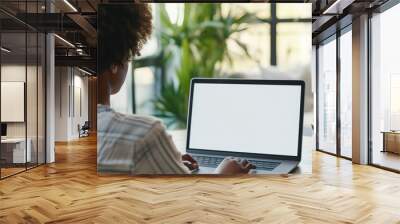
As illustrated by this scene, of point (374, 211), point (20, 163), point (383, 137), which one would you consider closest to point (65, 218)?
point (374, 211)

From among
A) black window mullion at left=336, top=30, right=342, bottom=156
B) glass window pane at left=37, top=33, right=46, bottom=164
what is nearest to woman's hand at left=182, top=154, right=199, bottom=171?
glass window pane at left=37, top=33, right=46, bottom=164

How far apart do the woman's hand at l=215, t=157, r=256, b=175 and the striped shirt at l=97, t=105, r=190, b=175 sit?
1.63 feet

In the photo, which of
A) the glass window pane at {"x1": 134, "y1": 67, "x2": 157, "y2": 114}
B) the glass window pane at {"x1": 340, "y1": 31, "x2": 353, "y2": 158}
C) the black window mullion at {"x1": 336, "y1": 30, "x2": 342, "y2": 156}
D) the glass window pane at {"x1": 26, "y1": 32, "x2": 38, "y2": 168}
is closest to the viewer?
the glass window pane at {"x1": 134, "y1": 67, "x2": 157, "y2": 114}

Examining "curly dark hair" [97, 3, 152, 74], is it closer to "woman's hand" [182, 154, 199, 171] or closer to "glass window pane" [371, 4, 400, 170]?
"woman's hand" [182, 154, 199, 171]

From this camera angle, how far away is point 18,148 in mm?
6777

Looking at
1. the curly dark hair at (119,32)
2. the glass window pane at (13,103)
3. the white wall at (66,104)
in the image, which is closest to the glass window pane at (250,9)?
the curly dark hair at (119,32)

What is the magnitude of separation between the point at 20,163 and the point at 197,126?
3.53 m

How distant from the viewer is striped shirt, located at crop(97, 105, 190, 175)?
5566mm

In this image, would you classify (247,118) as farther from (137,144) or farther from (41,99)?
(41,99)

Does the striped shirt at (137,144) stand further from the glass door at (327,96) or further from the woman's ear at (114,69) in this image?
the glass door at (327,96)

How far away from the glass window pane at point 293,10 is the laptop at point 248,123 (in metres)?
0.97

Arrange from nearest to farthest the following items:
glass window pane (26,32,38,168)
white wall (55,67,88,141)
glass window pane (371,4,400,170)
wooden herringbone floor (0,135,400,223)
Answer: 1. wooden herringbone floor (0,135,400,223)
2. glass window pane (371,4,400,170)
3. glass window pane (26,32,38,168)
4. white wall (55,67,88,141)

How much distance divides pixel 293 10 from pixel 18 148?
5020 millimetres

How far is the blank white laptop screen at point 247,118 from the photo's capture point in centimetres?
539
